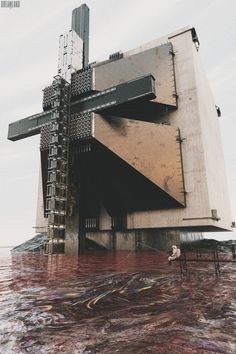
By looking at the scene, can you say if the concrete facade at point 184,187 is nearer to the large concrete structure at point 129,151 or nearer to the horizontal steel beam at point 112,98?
the large concrete structure at point 129,151

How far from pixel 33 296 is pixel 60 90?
21.4m

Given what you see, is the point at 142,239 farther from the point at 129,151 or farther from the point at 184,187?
the point at 129,151

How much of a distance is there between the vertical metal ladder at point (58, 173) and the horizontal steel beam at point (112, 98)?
5.21ft

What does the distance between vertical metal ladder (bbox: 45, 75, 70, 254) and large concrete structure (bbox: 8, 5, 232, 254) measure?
0.08 metres

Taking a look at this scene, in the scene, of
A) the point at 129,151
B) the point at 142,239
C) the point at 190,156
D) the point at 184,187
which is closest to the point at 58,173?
the point at 129,151

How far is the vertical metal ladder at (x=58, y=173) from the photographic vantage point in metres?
19.6

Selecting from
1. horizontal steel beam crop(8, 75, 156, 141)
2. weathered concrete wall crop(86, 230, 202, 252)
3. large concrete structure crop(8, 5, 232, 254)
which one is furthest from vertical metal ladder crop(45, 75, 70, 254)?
weathered concrete wall crop(86, 230, 202, 252)

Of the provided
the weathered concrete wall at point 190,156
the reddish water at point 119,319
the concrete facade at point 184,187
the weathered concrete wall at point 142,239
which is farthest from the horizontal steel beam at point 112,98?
the reddish water at point 119,319

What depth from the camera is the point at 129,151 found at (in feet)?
68.1

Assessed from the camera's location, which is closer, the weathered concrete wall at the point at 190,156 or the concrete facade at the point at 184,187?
the concrete facade at the point at 184,187

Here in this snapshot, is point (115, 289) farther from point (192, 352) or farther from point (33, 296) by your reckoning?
point (192, 352)

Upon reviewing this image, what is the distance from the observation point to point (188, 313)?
3695 mm

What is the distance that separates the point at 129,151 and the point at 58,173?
6.36m

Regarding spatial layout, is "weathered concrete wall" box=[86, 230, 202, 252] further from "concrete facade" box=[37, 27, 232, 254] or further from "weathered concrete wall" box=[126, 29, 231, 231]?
"weathered concrete wall" box=[126, 29, 231, 231]
